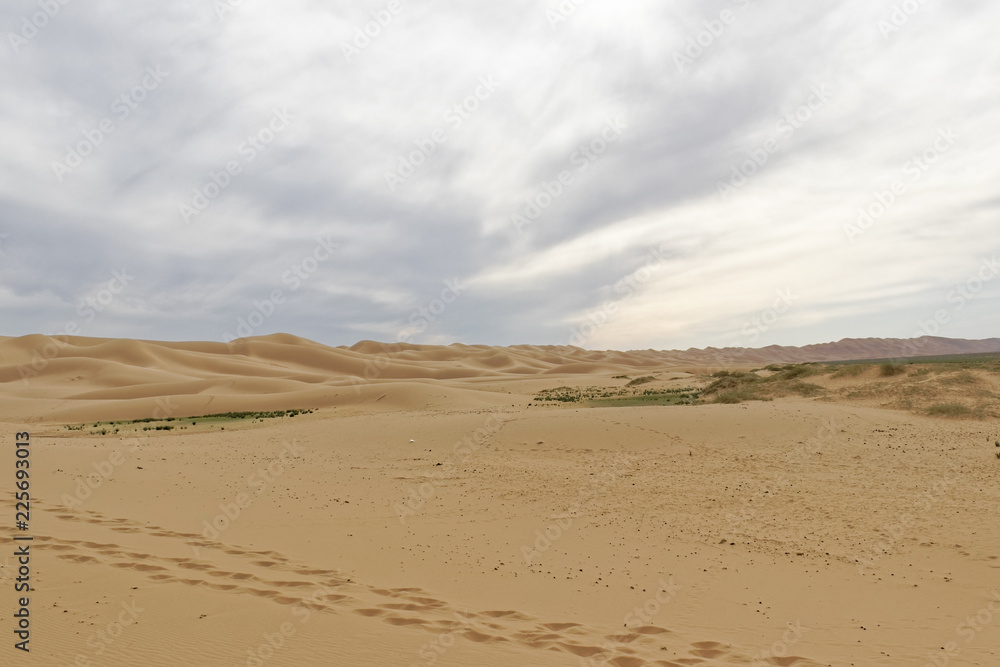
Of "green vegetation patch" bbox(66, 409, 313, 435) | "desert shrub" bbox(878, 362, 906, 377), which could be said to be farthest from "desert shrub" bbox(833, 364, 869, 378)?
"green vegetation patch" bbox(66, 409, 313, 435)

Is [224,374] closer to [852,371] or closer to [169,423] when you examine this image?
[169,423]

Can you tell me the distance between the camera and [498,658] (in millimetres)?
4711

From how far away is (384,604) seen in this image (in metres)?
5.82

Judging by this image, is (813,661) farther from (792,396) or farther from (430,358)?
(430,358)

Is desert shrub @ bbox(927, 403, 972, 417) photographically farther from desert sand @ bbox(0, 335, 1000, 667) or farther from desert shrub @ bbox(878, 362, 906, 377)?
desert shrub @ bbox(878, 362, 906, 377)

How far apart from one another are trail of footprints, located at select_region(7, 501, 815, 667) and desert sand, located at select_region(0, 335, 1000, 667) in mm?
37

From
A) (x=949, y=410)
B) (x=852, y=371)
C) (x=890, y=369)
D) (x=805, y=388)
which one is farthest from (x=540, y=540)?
(x=890, y=369)

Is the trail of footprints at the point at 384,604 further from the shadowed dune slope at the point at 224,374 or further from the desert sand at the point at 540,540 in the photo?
the shadowed dune slope at the point at 224,374

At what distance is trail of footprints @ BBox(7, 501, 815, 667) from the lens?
5.00m

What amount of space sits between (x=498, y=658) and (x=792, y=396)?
19.9 m

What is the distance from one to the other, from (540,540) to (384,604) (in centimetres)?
312

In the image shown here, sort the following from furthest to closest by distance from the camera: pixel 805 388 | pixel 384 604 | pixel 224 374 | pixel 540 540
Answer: pixel 224 374
pixel 805 388
pixel 540 540
pixel 384 604

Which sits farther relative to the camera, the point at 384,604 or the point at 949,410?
the point at 949,410

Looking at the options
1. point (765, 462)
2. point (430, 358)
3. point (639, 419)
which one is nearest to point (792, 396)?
point (639, 419)
